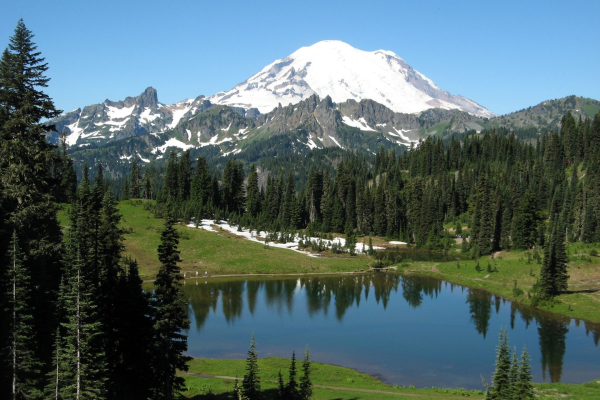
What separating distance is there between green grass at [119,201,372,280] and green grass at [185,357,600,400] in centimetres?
4869

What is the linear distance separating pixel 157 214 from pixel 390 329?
250ft

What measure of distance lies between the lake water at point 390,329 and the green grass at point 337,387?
3876mm

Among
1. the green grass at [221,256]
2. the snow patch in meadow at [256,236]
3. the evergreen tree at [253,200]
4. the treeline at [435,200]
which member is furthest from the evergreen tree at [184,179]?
the green grass at [221,256]

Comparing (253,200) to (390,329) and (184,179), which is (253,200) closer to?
(184,179)

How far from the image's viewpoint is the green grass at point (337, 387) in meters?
36.3

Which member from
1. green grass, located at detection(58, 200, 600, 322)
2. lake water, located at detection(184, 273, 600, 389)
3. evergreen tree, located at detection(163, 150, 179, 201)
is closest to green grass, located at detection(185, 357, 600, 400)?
lake water, located at detection(184, 273, 600, 389)

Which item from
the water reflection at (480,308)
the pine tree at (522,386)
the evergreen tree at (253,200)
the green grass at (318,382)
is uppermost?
the evergreen tree at (253,200)

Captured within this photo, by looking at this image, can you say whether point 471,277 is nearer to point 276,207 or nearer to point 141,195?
point 276,207

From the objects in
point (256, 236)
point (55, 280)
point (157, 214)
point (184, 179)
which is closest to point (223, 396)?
point (55, 280)

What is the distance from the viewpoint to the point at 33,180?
32.9 meters

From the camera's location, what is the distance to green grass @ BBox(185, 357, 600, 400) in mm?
36344

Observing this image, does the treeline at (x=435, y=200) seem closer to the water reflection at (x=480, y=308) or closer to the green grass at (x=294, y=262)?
the green grass at (x=294, y=262)

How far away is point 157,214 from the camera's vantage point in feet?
396

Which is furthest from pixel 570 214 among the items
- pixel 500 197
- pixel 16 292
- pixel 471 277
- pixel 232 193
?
pixel 16 292
